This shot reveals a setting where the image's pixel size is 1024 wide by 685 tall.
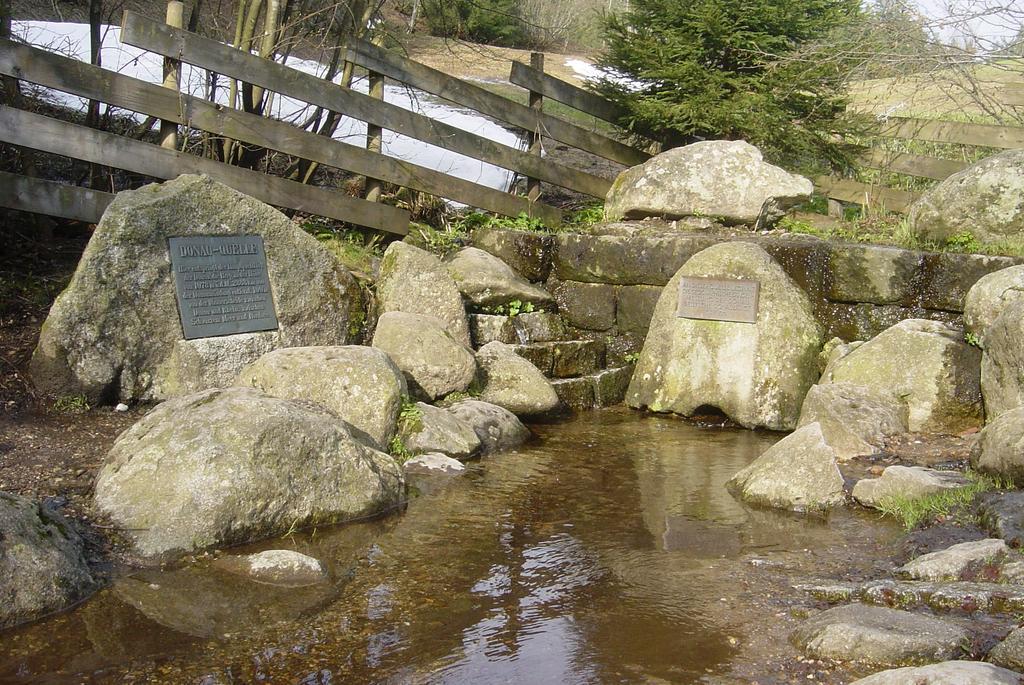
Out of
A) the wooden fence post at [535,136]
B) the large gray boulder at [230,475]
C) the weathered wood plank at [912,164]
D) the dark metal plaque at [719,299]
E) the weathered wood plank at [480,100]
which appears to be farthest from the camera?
the weathered wood plank at [912,164]

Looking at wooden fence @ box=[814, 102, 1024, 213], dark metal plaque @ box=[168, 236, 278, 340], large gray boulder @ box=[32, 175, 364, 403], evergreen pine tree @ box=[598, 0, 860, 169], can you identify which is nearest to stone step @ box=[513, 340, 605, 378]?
large gray boulder @ box=[32, 175, 364, 403]

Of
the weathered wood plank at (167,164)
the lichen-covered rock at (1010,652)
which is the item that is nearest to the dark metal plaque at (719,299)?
the weathered wood plank at (167,164)

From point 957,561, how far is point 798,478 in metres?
1.63

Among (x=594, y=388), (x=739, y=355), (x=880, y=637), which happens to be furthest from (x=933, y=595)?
(x=594, y=388)

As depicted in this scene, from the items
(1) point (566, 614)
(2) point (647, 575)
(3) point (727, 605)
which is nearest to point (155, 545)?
(1) point (566, 614)

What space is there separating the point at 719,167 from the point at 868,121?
2780mm

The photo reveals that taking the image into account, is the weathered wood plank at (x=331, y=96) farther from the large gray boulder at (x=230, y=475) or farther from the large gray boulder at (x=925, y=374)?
the large gray boulder at (x=925, y=374)

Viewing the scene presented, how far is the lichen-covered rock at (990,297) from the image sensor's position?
26.3 feet

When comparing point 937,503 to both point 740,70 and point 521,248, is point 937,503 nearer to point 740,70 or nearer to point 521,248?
point 521,248

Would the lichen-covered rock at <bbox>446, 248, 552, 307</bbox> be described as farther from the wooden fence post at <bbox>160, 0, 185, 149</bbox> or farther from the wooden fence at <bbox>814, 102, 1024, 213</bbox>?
the wooden fence at <bbox>814, 102, 1024, 213</bbox>

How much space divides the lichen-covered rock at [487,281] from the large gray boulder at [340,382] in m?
2.67

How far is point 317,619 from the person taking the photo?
4359mm

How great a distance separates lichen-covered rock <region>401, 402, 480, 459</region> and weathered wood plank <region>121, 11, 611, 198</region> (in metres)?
3.75

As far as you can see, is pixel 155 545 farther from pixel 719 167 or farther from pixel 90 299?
pixel 719 167
